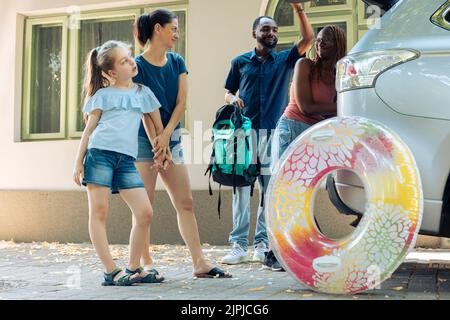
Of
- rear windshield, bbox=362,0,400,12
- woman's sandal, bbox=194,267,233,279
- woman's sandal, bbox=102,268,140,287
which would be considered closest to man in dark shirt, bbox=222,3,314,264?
woman's sandal, bbox=194,267,233,279

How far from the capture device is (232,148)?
573 centimetres

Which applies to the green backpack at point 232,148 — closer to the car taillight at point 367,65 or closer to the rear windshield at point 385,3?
the car taillight at point 367,65

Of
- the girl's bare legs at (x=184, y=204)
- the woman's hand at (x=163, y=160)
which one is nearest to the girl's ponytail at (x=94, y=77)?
the woman's hand at (x=163, y=160)

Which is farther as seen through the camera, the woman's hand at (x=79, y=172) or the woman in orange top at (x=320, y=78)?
the woman in orange top at (x=320, y=78)

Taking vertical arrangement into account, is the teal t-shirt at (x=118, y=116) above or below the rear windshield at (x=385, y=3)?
below

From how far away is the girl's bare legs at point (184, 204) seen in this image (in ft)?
17.1

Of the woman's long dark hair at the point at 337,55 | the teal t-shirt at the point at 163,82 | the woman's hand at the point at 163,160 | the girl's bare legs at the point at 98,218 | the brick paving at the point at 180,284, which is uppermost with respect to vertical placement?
the woman's long dark hair at the point at 337,55

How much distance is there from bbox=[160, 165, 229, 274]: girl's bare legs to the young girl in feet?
0.61

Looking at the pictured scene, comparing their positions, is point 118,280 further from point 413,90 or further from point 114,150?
point 413,90

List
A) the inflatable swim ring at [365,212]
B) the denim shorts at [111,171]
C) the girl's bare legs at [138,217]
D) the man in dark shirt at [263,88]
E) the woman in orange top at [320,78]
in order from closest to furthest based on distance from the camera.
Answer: the inflatable swim ring at [365,212], the denim shorts at [111,171], the girl's bare legs at [138,217], the woman in orange top at [320,78], the man in dark shirt at [263,88]

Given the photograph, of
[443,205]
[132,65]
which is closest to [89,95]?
[132,65]

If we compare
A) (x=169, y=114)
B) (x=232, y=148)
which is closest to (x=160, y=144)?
(x=169, y=114)
